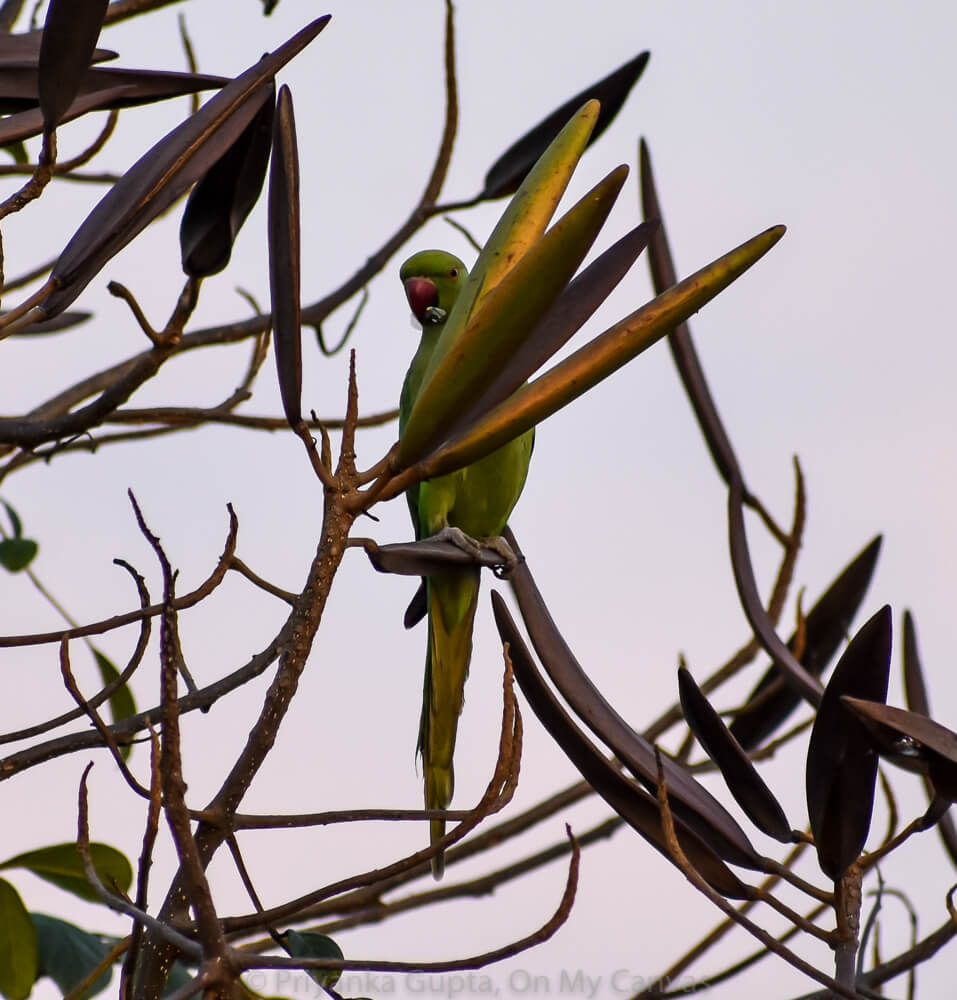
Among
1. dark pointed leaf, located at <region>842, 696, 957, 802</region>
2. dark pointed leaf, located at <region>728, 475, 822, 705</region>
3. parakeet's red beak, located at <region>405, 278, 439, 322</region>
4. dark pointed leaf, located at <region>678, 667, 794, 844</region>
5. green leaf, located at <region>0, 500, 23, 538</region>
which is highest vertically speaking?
parakeet's red beak, located at <region>405, 278, 439, 322</region>

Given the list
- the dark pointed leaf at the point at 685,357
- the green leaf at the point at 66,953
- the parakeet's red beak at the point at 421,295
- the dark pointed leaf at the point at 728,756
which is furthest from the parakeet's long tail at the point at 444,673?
the dark pointed leaf at the point at 728,756

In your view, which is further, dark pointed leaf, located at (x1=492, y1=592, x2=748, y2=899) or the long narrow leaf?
dark pointed leaf, located at (x1=492, y1=592, x2=748, y2=899)

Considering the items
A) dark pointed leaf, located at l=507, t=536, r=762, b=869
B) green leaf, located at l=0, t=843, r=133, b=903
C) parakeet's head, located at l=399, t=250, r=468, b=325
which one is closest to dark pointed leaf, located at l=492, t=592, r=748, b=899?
dark pointed leaf, located at l=507, t=536, r=762, b=869

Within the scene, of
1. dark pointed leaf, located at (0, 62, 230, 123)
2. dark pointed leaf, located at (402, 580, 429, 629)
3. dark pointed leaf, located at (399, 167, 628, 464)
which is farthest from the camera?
dark pointed leaf, located at (402, 580, 429, 629)

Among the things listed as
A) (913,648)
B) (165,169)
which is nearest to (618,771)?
(913,648)

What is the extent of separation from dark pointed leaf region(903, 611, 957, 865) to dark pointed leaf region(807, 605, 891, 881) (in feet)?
0.78

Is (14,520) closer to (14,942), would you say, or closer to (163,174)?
(14,942)

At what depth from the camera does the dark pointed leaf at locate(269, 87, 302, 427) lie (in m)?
0.70

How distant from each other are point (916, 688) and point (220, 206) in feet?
2.05

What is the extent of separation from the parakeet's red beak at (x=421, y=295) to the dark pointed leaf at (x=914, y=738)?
146 cm

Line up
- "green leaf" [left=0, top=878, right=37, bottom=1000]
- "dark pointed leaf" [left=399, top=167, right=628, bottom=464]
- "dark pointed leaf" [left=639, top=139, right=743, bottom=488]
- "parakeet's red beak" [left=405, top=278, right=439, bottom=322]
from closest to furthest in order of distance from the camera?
"dark pointed leaf" [left=399, top=167, right=628, bottom=464] < "dark pointed leaf" [left=639, top=139, right=743, bottom=488] < "green leaf" [left=0, top=878, right=37, bottom=1000] < "parakeet's red beak" [left=405, top=278, right=439, bottom=322]

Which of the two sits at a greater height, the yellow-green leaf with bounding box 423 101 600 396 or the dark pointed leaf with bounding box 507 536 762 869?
the yellow-green leaf with bounding box 423 101 600 396

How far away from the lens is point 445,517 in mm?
1885

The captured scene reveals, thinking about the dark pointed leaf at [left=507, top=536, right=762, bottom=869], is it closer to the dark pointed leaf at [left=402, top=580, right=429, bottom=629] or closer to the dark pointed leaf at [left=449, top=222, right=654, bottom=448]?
the dark pointed leaf at [left=449, top=222, right=654, bottom=448]
